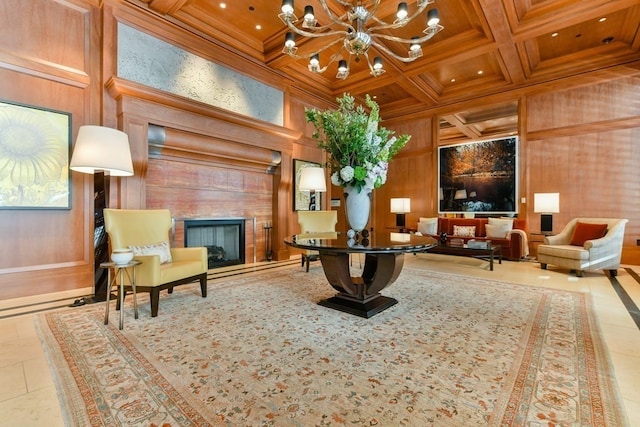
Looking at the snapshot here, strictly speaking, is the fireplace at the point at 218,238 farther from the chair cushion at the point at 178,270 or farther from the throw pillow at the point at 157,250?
the chair cushion at the point at 178,270

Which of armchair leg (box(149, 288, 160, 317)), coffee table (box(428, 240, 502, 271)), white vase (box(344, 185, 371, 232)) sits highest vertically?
white vase (box(344, 185, 371, 232))

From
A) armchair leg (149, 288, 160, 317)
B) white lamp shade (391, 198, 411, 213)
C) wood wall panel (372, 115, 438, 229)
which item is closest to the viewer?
armchair leg (149, 288, 160, 317)

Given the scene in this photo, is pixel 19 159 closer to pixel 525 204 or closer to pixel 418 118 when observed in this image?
pixel 418 118

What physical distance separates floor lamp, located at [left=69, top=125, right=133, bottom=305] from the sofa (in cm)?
510

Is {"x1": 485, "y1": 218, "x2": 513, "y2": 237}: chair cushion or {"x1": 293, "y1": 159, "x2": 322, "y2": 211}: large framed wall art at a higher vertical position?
{"x1": 293, "y1": 159, "x2": 322, "y2": 211}: large framed wall art

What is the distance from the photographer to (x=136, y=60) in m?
3.64

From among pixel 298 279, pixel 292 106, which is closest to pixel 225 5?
pixel 292 106

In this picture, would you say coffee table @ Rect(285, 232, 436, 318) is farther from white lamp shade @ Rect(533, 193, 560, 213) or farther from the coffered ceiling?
white lamp shade @ Rect(533, 193, 560, 213)

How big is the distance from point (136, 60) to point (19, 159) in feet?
5.64

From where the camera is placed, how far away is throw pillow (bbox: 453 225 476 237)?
591 cm

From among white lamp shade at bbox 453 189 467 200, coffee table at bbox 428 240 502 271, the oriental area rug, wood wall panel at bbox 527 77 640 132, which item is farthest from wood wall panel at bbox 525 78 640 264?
the oriental area rug

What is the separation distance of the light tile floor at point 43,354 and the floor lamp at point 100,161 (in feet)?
1.48

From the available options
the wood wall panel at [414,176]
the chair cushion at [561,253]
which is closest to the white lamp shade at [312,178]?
the chair cushion at [561,253]

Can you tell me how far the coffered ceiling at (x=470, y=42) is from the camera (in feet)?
12.5
